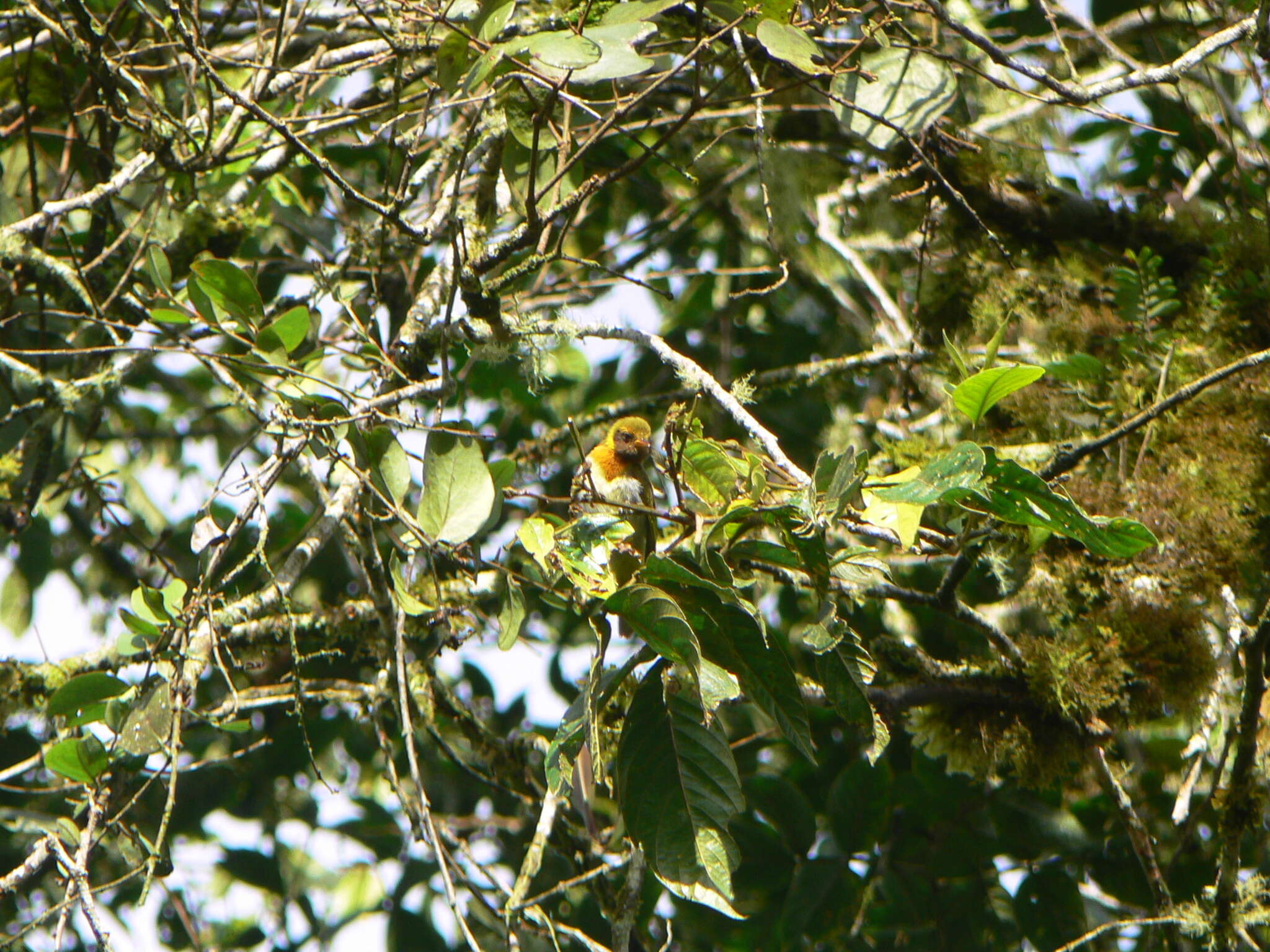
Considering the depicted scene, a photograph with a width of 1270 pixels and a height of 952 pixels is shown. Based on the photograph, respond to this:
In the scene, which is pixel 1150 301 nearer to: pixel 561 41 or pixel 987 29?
pixel 987 29

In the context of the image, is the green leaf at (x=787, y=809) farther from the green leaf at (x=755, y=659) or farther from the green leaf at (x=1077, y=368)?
the green leaf at (x=1077, y=368)

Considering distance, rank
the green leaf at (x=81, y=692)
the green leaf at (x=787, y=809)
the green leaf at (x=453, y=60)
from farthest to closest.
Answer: the green leaf at (x=787, y=809) → the green leaf at (x=453, y=60) → the green leaf at (x=81, y=692)

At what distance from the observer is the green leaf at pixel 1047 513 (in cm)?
156

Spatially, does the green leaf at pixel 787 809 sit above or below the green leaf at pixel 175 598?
below

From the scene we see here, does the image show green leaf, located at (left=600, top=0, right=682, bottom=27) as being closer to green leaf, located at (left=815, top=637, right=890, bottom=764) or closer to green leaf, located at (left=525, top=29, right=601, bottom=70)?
green leaf, located at (left=525, top=29, right=601, bottom=70)

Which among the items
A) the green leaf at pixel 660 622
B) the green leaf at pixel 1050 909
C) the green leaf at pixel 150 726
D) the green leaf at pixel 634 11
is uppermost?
the green leaf at pixel 634 11

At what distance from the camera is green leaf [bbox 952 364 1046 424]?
64.9 inches

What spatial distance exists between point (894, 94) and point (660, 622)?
147 cm

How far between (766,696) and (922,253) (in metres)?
1.42

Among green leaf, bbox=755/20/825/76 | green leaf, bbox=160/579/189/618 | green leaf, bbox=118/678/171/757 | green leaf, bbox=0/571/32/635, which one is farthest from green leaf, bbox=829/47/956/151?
green leaf, bbox=0/571/32/635

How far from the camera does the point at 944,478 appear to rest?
156cm

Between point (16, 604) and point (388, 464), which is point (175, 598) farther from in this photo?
point (16, 604)

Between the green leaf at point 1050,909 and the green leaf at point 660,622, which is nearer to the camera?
the green leaf at point 660,622

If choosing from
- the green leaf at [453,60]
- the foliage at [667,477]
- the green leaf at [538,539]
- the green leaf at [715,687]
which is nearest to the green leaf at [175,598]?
the foliage at [667,477]
